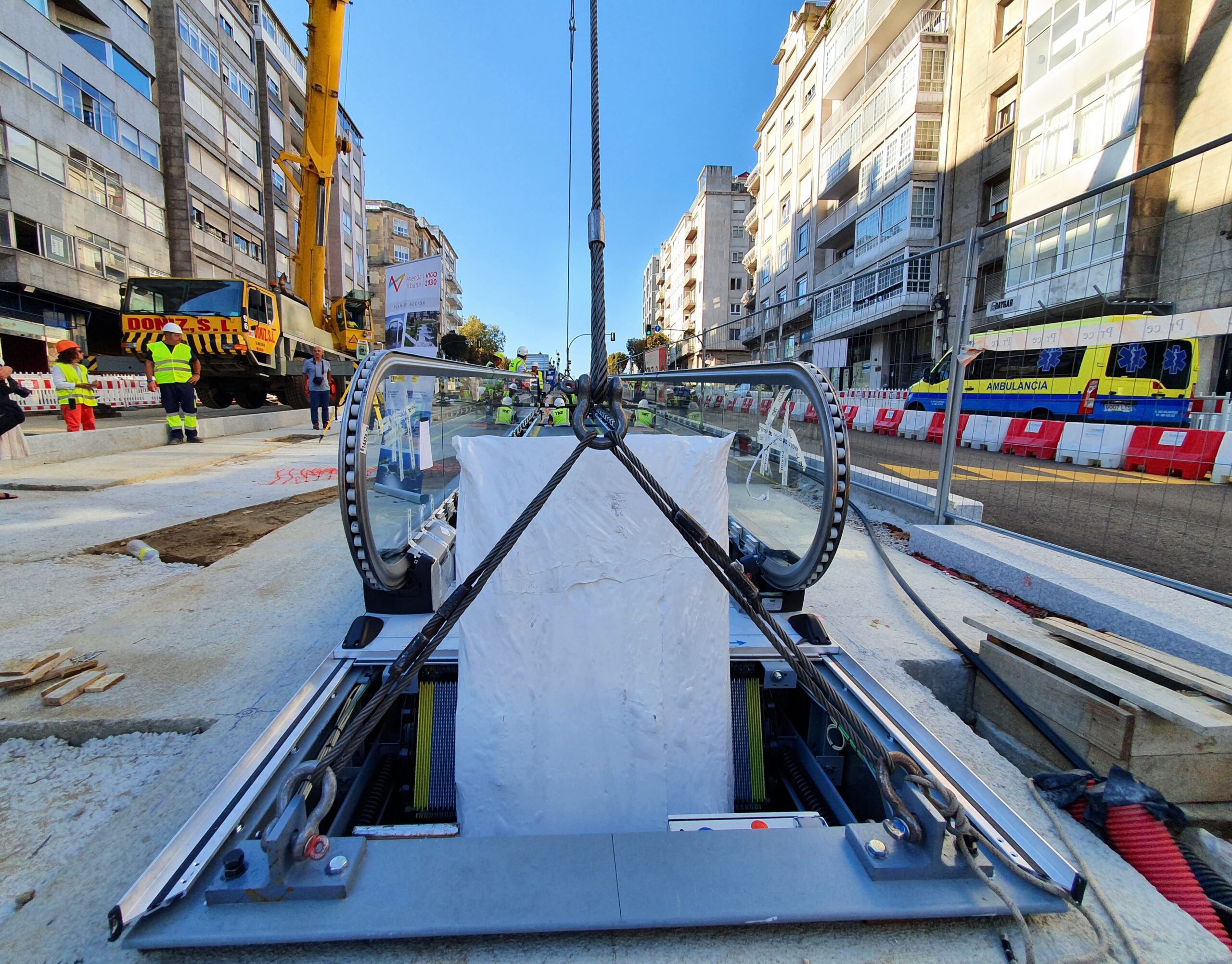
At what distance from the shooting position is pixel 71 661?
2309 mm

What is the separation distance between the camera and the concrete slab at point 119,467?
5.62 meters

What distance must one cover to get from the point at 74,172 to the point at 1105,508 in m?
27.3

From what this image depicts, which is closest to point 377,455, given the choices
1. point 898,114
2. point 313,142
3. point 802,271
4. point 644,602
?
point 644,602

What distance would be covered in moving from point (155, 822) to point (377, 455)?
145 cm

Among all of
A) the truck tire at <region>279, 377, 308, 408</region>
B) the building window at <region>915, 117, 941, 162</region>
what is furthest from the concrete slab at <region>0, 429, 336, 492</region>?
the building window at <region>915, 117, 941, 162</region>

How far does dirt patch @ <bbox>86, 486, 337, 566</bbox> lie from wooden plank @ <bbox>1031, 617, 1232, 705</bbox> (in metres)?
4.94

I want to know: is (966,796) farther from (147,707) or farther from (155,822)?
(147,707)

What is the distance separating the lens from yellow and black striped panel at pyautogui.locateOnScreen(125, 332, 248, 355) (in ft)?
34.1

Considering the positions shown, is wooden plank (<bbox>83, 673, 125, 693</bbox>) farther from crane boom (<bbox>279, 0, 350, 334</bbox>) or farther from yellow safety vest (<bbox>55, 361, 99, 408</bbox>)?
crane boom (<bbox>279, 0, 350, 334</bbox>)

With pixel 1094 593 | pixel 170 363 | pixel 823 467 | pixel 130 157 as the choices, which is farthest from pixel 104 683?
pixel 130 157

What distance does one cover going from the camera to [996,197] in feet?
66.5

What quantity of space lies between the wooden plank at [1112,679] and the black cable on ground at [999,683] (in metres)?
0.16

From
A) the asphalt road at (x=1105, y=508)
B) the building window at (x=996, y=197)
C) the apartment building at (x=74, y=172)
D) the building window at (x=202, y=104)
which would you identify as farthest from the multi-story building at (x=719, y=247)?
the asphalt road at (x=1105, y=508)

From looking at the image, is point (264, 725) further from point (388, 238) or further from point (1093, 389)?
point (388, 238)
